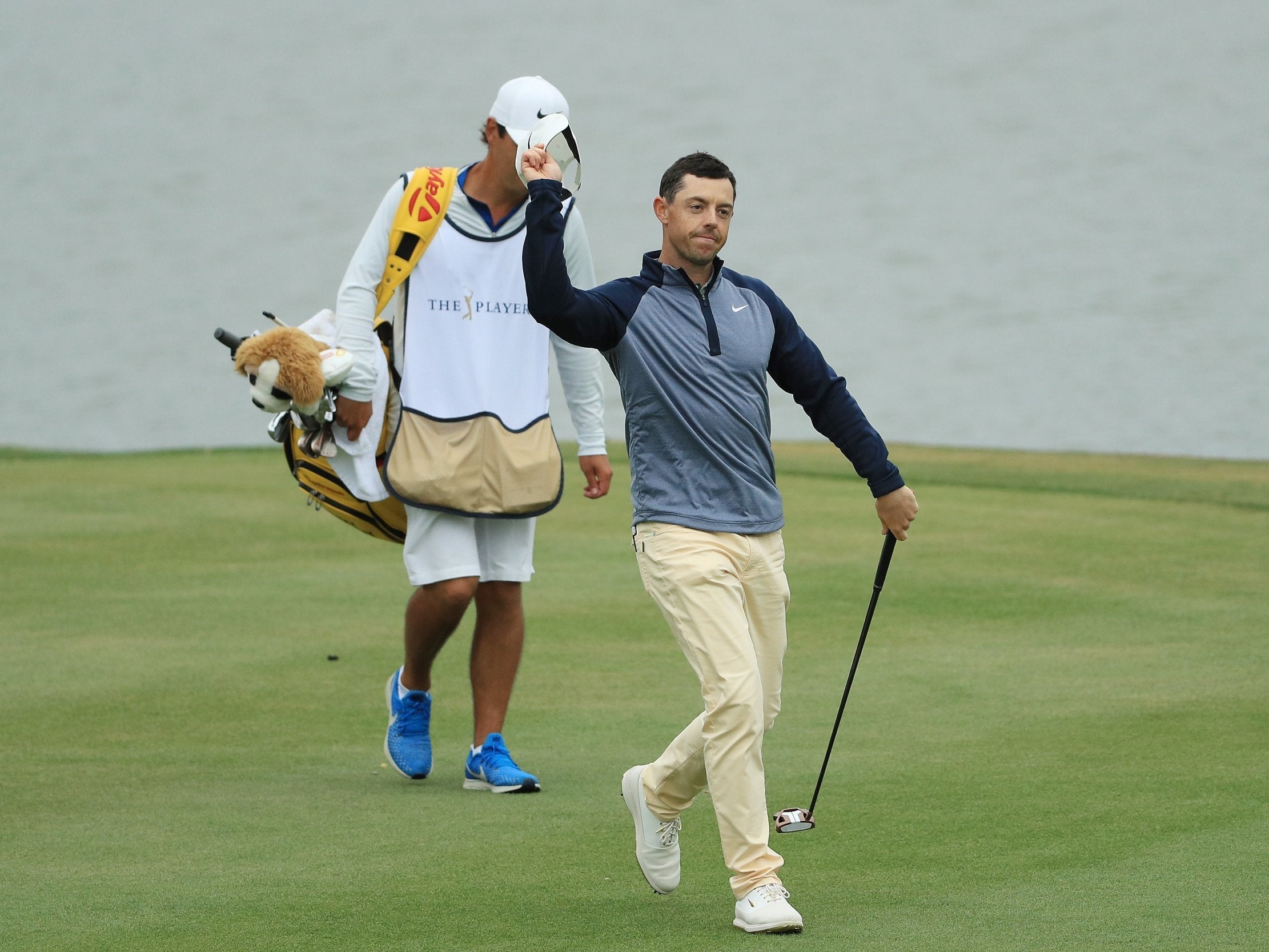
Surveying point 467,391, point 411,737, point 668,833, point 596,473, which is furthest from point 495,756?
point 668,833

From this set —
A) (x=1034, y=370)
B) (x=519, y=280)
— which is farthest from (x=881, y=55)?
(x=519, y=280)

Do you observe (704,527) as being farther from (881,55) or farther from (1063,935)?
(881,55)

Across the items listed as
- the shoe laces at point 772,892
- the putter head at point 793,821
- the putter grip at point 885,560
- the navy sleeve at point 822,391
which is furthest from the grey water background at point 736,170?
the shoe laces at point 772,892

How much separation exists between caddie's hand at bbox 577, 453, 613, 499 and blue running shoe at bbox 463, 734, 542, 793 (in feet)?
2.69

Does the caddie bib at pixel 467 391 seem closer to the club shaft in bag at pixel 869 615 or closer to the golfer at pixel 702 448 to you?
the golfer at pixel 702 448

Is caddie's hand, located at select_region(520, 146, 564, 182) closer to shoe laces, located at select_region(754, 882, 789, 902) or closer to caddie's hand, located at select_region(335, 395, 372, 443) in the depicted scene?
caddie's hand, located at select_region(335, 395, 372, 443)

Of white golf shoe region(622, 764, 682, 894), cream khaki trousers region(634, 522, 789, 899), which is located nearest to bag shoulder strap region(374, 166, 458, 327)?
cream khaki trousers region(634, 522, 789, 899)

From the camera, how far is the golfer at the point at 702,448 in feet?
12.6

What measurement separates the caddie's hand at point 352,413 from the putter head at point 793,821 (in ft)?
6.08

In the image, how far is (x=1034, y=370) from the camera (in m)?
20.9

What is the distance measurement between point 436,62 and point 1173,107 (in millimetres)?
9828

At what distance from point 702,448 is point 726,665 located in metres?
0.51

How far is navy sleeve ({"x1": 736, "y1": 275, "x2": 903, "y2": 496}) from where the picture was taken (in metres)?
4.11

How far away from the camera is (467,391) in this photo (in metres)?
5.18
